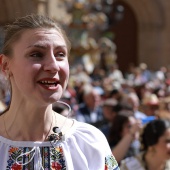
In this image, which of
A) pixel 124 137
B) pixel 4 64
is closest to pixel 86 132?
pixel 4 64

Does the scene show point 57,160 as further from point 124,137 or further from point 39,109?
point 124,137

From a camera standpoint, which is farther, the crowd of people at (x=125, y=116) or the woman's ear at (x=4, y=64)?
the crowd of people at (x=125, y=116)

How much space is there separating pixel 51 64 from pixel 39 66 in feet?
0.15

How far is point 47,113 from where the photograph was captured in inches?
89.4

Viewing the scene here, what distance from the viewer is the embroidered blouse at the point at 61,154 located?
219 centimetres

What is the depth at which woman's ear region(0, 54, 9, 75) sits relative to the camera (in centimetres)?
228

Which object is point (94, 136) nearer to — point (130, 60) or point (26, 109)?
point (26, 109)

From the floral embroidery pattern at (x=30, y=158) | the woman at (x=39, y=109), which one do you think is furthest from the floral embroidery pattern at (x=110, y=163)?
the floral embroidery pattern at (x=30, y=158)

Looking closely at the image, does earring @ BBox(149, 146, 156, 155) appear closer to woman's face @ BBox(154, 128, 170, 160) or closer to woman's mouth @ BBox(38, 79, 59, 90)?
woman's face @ BBox(154, 128, 170, 160)

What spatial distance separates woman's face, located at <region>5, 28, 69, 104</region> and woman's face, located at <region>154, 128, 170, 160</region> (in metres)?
1.87

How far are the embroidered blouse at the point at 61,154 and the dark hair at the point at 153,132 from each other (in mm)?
1699

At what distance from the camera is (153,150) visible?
13.0ft

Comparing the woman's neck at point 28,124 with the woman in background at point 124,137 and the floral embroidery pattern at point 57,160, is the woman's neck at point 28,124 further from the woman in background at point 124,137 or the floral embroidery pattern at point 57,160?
the woman in background at point 124,137

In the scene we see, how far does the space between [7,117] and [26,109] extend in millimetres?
111
